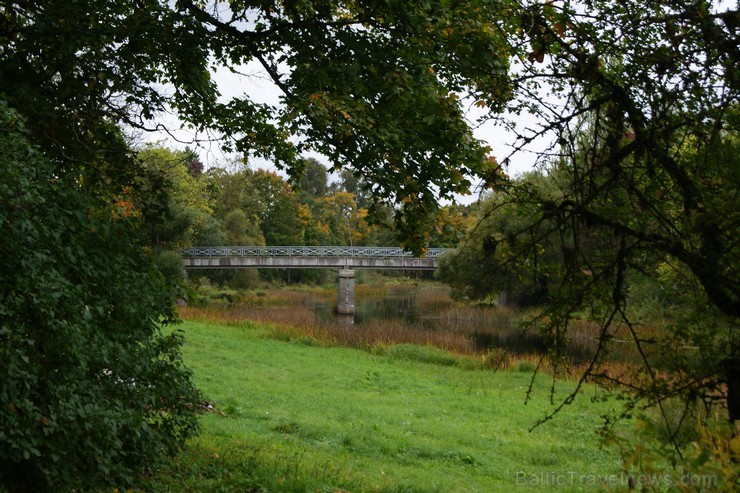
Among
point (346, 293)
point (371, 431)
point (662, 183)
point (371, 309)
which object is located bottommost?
point (371, 309)

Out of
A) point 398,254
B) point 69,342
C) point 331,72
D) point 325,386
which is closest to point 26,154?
point 69,342

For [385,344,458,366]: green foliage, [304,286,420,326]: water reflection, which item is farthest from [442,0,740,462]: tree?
[304,286,420,326]: water reflection

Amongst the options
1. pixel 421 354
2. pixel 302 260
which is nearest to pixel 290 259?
pixel 302 260

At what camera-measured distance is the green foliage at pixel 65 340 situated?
414 centimetres

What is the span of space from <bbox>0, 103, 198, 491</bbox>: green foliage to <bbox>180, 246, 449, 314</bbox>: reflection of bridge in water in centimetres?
3864

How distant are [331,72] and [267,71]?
41.0 inches

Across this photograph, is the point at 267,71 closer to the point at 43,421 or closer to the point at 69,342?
the point at 69,342

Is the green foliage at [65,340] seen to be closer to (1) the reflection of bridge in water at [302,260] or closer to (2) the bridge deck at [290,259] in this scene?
(1) the reflection of bridge in water at [302,260]

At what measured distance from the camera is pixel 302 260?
165 ft

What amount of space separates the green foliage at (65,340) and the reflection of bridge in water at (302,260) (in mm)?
38641

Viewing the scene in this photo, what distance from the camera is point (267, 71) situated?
735cm

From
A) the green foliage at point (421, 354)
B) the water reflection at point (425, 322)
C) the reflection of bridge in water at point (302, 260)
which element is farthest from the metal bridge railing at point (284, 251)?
the green foliage at point (421, 354)

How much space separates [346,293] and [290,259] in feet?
23.9

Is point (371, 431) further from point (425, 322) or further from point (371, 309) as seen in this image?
point (371, 309)
